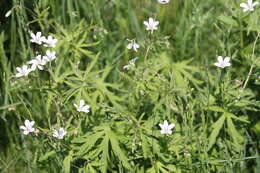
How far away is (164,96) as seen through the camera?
117 inches

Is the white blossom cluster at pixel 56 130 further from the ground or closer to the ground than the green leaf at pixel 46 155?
further from the ground

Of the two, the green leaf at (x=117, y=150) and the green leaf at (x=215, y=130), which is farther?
the green leaf at (x=215, y=130)

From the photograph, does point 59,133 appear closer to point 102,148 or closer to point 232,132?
point 102,148

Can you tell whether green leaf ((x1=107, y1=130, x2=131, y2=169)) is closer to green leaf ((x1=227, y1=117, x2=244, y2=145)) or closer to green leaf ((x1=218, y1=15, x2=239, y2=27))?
green leaf ((x1=227, y1=117, x2=244, y2=145))

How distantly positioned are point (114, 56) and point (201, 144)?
60.5 inches

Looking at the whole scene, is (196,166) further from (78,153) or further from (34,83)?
(34,83)

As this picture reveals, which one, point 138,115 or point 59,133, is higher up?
point 138,115

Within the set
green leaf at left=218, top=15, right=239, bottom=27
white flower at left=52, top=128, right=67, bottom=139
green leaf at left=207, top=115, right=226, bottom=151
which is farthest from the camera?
green leaf at left=218, top=15, right=239, bottom=27

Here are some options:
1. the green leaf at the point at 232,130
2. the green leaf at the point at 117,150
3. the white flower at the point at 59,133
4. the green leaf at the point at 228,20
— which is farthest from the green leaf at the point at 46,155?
the green leaf at the point at 228,20

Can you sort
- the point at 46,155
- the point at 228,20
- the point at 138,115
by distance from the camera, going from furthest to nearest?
1. the point at 228,20
2. the point at 138,115
3. the point at 46,155

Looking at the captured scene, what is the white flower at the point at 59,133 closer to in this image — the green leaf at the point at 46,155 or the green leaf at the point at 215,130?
the green leaf at the point at 46,155

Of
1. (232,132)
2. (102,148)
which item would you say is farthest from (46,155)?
(232,132)

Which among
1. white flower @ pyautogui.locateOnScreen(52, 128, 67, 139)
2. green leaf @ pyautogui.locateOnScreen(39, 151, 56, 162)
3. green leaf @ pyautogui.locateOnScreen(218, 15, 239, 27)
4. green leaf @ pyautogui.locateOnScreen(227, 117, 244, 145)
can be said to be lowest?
green leaf @ pyautogui.locateOnScreen(39, 151, 56, 162)

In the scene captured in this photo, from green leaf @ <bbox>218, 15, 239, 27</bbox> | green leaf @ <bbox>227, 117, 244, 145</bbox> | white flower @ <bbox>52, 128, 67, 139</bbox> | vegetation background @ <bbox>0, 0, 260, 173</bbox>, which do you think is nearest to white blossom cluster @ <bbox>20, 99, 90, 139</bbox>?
white flower @ <bbox>52, 128, 67, 139</bbox>
